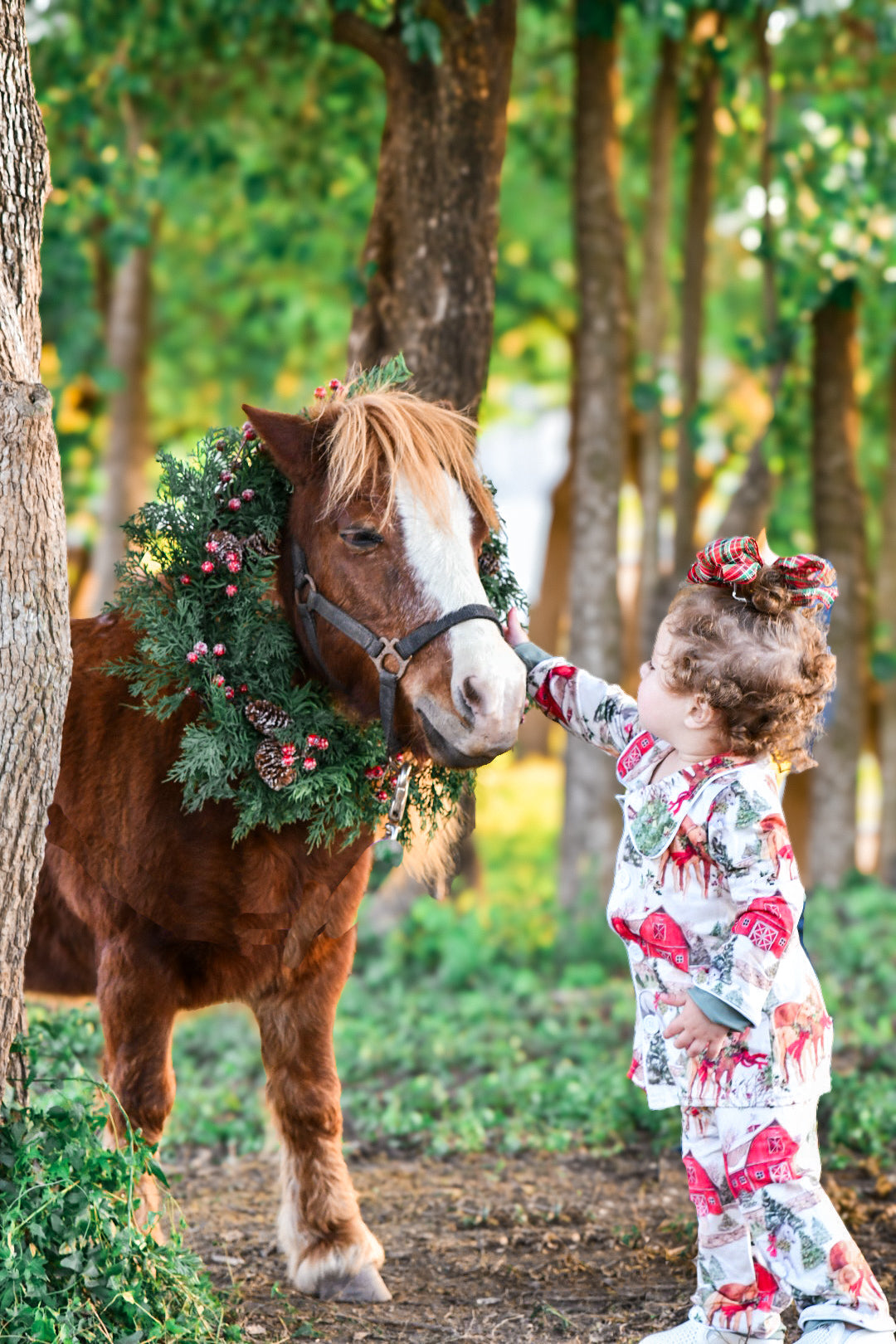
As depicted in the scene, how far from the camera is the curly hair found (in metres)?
2.48

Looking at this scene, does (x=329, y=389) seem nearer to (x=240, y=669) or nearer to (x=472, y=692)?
(x=240, y=669)

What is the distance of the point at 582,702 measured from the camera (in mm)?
2883

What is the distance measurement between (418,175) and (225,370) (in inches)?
363

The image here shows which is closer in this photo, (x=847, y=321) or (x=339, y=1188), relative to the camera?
(x=339, y=1188)

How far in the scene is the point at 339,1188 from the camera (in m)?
3.23

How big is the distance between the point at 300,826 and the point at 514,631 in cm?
70

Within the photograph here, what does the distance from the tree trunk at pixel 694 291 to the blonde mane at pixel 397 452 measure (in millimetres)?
4388

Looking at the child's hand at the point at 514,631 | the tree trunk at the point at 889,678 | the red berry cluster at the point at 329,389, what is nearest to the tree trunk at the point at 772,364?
the tree trunk at the point at 889,678

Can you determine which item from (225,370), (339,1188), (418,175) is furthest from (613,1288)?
(225,370)

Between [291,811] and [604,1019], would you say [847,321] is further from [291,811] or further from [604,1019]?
[291,811]

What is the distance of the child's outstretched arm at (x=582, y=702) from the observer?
9.34 feet

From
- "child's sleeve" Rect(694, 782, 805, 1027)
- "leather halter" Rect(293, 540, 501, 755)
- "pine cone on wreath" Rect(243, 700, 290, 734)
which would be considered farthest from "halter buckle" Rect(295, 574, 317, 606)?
"child's sleeve" Rect(694, 782, 805, 1027)

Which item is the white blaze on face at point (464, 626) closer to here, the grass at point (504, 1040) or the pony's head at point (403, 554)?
the pony's head at point (403, 554)

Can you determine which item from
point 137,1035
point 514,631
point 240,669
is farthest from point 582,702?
point 137,1035
